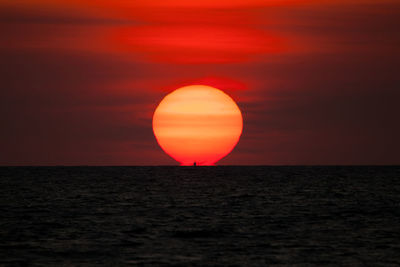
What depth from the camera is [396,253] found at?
40.2m

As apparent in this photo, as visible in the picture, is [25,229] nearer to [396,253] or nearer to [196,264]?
[196,264]

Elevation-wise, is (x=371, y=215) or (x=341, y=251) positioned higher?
(x=371, y=215)

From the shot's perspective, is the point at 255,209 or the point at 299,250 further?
the point at 255,209

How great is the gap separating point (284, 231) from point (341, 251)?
33.5ft

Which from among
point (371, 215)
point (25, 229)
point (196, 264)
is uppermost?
point (371, 215)

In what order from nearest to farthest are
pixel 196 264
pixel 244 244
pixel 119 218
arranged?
pixel 196 264 → pixel 244 244 → pixel 119 218

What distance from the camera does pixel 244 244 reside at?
44.4m

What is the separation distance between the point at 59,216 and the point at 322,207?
88.7 feet

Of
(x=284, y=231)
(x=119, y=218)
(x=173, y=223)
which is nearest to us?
(x=284, y=231)

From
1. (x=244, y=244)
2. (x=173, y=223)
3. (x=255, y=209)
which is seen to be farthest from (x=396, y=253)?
(x=255, y=209)

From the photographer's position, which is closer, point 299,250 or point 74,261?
point 74,261

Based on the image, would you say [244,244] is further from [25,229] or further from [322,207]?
[322,207]

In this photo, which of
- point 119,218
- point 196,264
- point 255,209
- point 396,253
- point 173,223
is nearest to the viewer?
point 196,264

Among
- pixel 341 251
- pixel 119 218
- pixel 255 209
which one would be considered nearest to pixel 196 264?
pixel 341 251
